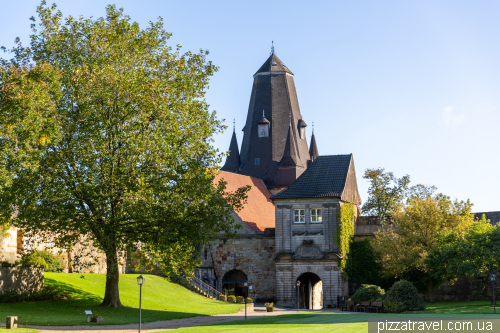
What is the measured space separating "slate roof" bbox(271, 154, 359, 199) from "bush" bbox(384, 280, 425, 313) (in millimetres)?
9574

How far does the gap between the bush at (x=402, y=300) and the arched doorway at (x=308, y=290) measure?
10.3 m

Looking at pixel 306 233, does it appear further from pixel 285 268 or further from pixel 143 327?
pixel 143 327

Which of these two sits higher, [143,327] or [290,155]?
[290,155]

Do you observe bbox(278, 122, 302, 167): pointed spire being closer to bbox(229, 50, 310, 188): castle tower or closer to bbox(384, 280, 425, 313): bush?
bbox(229, 50, 310, 188): castle tower

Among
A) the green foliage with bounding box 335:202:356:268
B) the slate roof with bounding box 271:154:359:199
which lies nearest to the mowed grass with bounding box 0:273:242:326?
the green foliage with bounding box 335:202:356:268

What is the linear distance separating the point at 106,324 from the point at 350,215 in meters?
25.7

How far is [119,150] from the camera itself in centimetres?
2912

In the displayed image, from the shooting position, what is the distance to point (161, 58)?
3150 centimetres

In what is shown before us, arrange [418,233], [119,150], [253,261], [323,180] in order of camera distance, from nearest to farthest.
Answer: [119,150] < [418,233] < [323,180] < [253,261]

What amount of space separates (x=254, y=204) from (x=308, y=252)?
39.4 ft

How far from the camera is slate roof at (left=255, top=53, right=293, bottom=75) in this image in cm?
7069

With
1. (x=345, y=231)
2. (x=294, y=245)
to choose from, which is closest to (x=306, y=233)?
(x=294, y=245)

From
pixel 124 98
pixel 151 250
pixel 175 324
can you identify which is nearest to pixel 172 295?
pixel 151 250

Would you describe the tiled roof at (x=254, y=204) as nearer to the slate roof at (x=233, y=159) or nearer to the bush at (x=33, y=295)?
the slate roof at (x=233, y=159)
